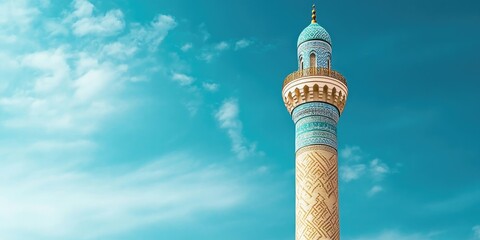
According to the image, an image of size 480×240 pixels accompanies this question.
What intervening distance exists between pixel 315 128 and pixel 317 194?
1.52 m

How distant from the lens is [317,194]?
1605 cm

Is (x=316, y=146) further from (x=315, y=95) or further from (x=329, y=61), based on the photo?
(x=329, y=61)

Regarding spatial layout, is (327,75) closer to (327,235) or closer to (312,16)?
(312,16)

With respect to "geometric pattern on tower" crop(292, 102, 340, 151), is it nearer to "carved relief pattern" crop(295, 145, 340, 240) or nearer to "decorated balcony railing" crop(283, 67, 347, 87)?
"carved relief pattern" crop(295, 145, 340, 240)

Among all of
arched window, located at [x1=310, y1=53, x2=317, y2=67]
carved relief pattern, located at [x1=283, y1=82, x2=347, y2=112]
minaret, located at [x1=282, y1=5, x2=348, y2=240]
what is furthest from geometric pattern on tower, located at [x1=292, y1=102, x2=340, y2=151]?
arched window, located at [x1=310, y1=53, x2=317, y2=67]

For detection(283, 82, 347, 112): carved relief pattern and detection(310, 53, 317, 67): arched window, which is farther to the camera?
detection(310, 53, 317, 67): arched window

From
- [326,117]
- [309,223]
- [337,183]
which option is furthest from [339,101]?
[309,223]

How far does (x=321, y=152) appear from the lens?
16438mm

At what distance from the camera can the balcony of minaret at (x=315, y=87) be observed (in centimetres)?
1716

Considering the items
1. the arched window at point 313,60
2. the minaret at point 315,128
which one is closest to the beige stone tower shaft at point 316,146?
the minaret at point 315,128

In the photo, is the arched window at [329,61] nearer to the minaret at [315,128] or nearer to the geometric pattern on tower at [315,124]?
the minaret at [315,128]

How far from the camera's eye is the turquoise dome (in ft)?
58.2

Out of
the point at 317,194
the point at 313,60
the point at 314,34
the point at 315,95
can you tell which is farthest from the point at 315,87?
the point at 317,194

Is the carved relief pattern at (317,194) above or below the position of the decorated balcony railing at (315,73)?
below
